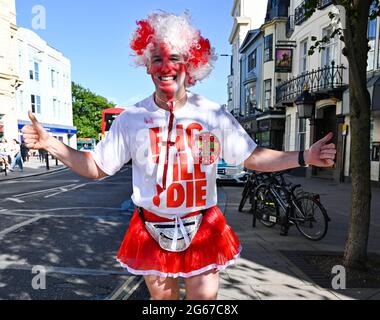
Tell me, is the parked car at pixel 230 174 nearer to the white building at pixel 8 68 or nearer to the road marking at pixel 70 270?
the road marking at pixel 70 270

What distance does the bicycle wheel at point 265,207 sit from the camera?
582 cm

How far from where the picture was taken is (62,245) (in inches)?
194

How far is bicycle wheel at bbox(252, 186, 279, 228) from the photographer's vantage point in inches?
229

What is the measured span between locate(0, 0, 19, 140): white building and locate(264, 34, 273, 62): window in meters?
18.0

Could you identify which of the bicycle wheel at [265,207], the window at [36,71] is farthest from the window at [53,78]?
the bicycle wheel at [265,207]

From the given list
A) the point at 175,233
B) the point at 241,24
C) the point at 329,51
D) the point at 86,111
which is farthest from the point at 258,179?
the point at 86,111

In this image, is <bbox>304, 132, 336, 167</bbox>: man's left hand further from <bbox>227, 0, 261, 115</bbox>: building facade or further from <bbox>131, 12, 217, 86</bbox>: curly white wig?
<bbox>227, 0, 261, 115</bbox>: building facade

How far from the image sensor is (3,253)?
4520mm

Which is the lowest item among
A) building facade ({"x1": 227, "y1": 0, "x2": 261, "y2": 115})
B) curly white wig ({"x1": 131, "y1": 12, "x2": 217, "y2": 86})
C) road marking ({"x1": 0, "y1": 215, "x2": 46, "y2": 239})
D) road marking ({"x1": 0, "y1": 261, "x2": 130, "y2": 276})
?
road marking ({"x1": 0, "y1": 215, "x2": 46, "y2": 239})

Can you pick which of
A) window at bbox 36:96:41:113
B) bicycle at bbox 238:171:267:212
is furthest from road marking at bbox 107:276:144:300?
window at bbox 36:96:41:113

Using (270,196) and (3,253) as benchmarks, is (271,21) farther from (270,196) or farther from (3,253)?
(3,253)

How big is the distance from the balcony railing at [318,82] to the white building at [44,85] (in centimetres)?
2016

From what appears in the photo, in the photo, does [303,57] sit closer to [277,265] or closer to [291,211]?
[291,211]

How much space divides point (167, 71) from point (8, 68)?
25332 millimetres
